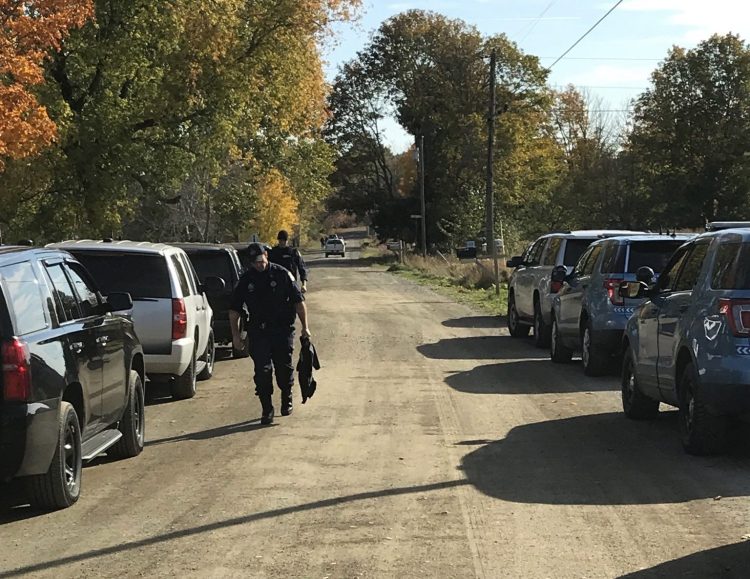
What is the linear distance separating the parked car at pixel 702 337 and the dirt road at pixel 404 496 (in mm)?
383

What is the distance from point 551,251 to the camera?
19.0 meters

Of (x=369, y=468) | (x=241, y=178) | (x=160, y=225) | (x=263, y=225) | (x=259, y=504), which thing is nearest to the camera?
(x=259, y=504)

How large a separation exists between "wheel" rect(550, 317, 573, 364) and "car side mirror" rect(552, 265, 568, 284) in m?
0.64

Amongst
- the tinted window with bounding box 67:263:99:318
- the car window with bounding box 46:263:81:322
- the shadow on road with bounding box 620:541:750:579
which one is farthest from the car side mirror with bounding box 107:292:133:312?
the shadow on road with bounding box 620:541:750:579

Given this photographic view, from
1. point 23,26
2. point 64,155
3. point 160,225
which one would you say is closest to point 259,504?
point 23,26

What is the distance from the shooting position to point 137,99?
94.7 feet

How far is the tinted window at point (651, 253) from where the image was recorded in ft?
48.2

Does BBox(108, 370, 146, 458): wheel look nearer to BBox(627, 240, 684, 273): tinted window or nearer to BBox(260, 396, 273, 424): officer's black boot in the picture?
BBox(260, 396, 273, 424): officer's black boot

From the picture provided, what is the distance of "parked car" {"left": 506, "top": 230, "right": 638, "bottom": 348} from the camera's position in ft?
60.2

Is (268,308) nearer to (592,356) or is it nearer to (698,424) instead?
(698,424)

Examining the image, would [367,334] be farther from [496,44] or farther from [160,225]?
[496,44]

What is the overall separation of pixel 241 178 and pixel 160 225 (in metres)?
9.29

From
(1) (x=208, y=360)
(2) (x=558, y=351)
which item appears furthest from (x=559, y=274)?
(1) (x=208, y=360)

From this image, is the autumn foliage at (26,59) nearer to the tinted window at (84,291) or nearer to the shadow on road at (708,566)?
the tinted window at (84,291)
